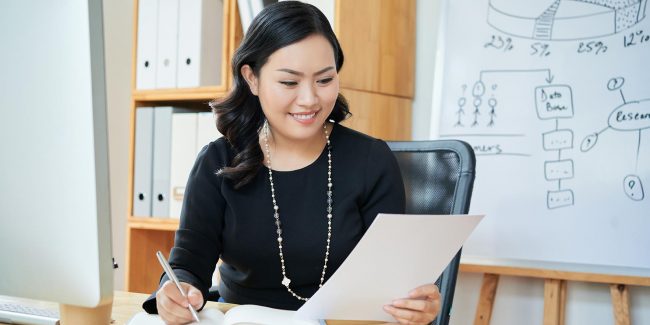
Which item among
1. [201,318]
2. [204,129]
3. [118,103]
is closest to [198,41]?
[204,129]

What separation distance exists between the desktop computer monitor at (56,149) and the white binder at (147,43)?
1844 millimetres

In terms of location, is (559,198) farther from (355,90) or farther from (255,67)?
(255,67)

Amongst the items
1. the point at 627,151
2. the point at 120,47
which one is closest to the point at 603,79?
the point at 627,151

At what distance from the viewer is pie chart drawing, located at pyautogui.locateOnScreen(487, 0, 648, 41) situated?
1.95m

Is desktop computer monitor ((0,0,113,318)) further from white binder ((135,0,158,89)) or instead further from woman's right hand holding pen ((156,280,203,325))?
white binder ((135,0,158,89))

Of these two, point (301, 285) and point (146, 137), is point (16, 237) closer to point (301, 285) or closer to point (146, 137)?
point (301, 285)

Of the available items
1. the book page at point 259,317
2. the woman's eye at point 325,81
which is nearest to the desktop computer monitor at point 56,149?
the book page at point 259,317

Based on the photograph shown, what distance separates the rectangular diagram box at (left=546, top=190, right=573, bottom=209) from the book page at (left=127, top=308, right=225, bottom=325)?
1.25 meters

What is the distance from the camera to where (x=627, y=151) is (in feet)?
6.29

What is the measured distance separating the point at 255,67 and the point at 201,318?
0.63 m

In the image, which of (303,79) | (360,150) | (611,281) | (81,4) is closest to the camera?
(81,4)

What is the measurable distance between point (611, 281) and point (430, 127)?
0.70 meters

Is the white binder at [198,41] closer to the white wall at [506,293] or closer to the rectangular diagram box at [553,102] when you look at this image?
the white wall at [506,293]

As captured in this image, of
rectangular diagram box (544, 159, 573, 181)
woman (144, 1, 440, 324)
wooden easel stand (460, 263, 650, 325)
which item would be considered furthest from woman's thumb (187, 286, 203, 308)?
rectangular diagram box (544, 159, 573, 181)
